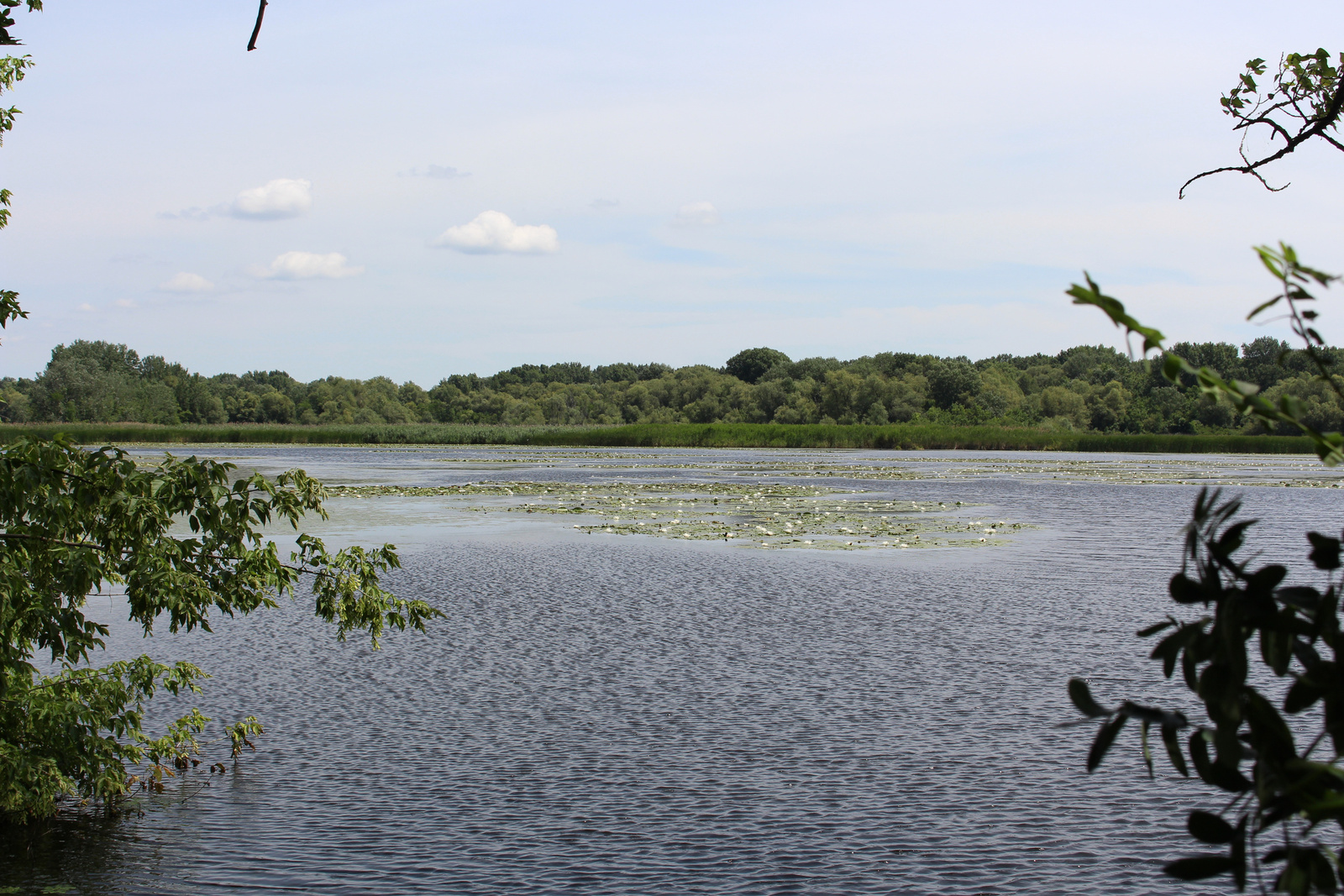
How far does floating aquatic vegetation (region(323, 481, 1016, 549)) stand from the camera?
2402 cm

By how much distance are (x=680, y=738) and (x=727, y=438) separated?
264ft

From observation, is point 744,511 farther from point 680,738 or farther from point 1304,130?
point 1304,130

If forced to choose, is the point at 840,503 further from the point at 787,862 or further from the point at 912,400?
the point at 912,400

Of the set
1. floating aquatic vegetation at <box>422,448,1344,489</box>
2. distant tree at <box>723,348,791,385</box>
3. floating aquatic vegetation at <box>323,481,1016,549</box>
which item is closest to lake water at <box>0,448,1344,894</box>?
floating aquatic vegetation at <box>323,481,1016,549</box>

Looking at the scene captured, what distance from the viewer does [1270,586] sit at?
1988mm

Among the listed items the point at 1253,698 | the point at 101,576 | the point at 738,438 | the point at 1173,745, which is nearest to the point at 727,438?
the point at 738,438

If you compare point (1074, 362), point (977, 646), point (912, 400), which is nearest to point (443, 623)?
point (977, 646)

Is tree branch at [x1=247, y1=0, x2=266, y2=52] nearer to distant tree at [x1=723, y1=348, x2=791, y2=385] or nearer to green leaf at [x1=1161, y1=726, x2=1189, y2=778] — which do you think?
green leaf at [x1=1161, y1=726, x2=1189, y2=778]

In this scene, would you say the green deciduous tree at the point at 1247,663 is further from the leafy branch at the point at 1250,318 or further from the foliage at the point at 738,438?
the foliage at the point at 738,438

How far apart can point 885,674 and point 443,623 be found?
5920 millimetres

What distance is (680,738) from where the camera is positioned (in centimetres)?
904

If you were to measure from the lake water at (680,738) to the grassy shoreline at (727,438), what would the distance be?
199 ft

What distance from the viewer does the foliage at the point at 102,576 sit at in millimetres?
6227

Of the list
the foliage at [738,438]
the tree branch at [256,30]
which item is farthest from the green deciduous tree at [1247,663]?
the foliage at [738,438]
